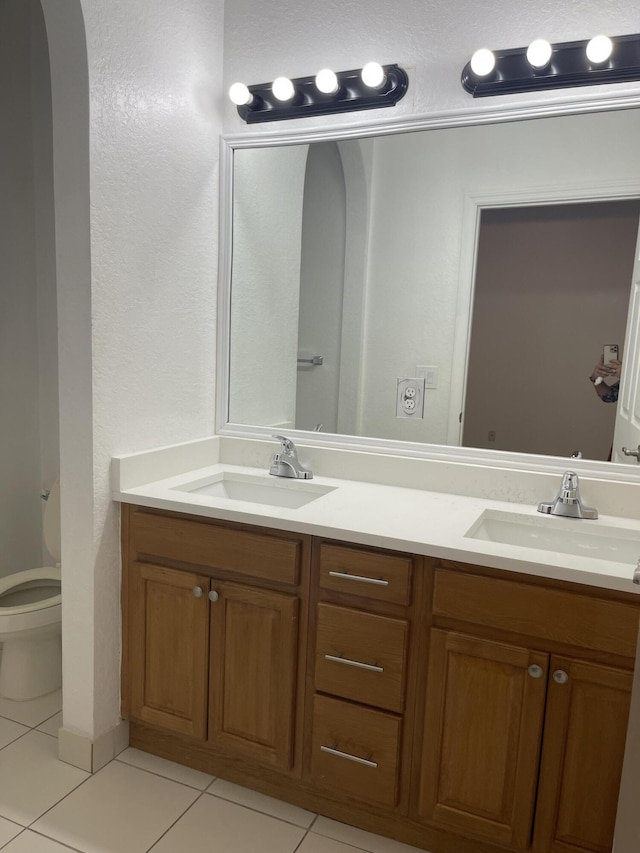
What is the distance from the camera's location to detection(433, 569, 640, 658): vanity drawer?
134 cm

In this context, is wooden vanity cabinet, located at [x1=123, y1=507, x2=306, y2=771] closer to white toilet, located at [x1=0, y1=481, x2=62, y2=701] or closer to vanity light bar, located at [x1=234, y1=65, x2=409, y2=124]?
white toilet, located at [x1=0, y1=481, x2=62, y2=701]

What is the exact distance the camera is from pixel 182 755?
192 centimetres

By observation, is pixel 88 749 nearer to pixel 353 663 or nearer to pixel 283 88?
pixel 353 663

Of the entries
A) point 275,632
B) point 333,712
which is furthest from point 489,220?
point 333,712

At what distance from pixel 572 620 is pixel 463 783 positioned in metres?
0.49

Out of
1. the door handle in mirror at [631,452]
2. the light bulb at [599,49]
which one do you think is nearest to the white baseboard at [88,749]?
the door handle in mirror at [631,452]

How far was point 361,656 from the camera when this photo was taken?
160 centimetres

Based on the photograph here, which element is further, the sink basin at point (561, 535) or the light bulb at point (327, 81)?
the light bulb at point (327, 81)

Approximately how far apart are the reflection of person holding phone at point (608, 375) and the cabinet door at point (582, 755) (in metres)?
0.77

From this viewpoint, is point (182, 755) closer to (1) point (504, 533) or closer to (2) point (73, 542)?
(2) point (73, 542)

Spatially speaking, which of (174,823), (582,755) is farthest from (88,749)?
(582,755)

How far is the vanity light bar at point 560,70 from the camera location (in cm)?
166

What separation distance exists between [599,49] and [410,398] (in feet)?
3.49

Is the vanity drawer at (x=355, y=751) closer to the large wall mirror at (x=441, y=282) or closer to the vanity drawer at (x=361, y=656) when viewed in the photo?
the vanity drawer at (x=361, y=656)
